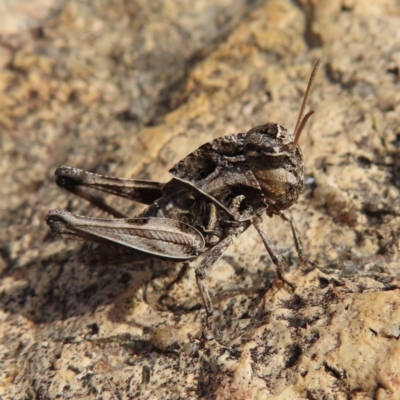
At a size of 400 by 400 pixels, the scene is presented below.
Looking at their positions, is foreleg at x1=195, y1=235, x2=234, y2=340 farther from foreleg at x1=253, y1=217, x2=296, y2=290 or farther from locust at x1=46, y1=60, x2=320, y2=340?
foreleg at x1=253, y1=217, x2=296, y2=290

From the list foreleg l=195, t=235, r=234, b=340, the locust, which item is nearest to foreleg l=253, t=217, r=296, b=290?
the locust

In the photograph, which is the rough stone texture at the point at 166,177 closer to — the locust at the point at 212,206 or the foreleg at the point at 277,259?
the foreleg at the point at 277,259

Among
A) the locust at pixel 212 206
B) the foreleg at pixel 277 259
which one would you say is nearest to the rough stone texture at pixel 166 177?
the foreleg at pixel 277 259

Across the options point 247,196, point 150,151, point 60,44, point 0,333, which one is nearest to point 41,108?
point 60,44

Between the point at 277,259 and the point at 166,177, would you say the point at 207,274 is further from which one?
the point at 166,177

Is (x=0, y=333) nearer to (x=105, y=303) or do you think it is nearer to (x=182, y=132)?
(x=105, y=303)

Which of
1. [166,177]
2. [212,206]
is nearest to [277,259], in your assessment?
[212,206]
